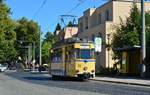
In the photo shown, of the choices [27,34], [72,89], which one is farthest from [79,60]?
[27,34]

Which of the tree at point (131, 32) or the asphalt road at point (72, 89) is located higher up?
the tree at point (131, 32)

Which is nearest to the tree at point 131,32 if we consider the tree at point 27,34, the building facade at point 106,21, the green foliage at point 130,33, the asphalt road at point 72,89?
the green foliage at point 130,33

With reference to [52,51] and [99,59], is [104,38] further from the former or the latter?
[52,51]

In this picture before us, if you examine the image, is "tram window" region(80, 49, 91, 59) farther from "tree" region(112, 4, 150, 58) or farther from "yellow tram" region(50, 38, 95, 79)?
"tree" region(112, 4, 150, 58)

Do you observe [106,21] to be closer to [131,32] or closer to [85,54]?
[131,32]

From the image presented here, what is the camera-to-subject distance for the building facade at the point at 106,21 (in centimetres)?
7177

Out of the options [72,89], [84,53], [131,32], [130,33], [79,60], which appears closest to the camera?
[72,89]

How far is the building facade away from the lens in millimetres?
71769

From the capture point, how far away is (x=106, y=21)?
7331 cm

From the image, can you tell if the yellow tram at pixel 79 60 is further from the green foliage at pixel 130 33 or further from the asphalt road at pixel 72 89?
the green foliage at pixel 130 33

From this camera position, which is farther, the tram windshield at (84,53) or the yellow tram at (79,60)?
the tram windshield at (84,53)

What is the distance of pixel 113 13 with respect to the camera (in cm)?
7369

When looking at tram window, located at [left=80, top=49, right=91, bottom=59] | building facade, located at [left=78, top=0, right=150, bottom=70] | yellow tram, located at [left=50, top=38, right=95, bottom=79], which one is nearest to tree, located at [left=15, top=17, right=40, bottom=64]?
building facade, located at [left=78, top=0, right=150, bottom=70]

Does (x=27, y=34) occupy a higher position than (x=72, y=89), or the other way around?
(x=27, y=34)
